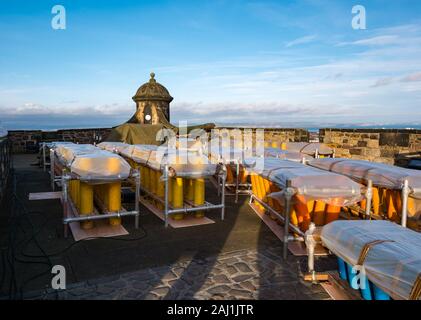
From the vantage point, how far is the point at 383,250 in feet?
8.89

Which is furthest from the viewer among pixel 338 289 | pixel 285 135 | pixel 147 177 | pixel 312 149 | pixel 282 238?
pixel 285 135

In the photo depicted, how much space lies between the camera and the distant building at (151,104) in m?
19.9

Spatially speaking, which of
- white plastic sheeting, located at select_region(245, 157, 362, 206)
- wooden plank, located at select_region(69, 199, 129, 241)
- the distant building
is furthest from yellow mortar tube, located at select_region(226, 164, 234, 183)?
the distant building

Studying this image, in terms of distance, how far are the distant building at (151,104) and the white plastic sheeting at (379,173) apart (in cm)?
1412

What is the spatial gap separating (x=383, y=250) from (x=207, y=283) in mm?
2175

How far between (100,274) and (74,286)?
1.29ft

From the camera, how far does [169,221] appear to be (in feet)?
22.4

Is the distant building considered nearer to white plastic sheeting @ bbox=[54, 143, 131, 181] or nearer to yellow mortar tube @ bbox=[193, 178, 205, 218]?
yellow mortar tube @ bbox=[193, 178, 205, 218]

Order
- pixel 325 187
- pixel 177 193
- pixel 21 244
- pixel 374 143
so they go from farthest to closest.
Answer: pixel 374 143 → pixel 177 193 → pixel 21 244 → pixel 325 187

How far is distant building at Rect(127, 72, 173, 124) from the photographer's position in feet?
65.3

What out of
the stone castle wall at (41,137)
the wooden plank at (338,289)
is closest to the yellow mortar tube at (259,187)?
the wooden plank at (338,289)

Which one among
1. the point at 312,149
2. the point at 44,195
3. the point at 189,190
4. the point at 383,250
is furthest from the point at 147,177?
the point at 383,250

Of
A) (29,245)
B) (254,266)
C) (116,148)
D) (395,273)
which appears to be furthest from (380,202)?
(116,148)

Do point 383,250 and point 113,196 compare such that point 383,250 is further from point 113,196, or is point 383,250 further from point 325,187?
point 113,196
